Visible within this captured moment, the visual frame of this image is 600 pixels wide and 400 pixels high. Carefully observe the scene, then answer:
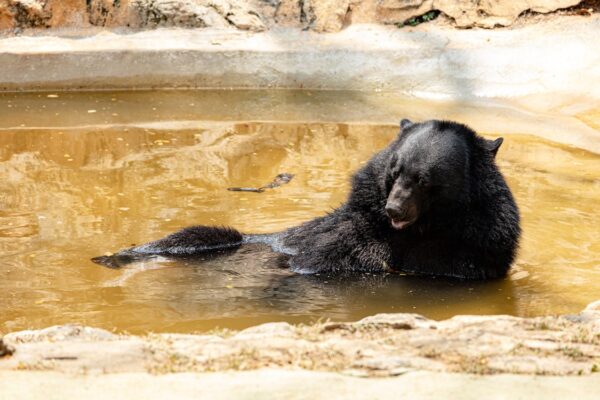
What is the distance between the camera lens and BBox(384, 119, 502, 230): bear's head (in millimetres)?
6707

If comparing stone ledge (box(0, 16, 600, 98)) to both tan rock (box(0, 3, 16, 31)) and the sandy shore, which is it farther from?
the sandy shore

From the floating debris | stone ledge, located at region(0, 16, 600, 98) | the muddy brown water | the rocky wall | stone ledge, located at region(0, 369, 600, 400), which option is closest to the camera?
stone ledge, located at region(0, 369, 600, 400)

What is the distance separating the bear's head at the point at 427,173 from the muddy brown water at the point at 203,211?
571 mm

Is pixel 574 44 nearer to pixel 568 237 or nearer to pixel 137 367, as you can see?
pixel 568 237

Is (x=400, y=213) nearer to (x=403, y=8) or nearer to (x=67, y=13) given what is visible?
(x=403, y=8)

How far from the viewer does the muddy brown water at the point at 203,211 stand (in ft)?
20.9

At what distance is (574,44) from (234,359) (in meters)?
10.9

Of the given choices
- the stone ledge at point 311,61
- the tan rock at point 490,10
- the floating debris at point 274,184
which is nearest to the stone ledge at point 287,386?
the floating debris at point 274,184

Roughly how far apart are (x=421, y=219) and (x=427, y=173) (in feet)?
1.21

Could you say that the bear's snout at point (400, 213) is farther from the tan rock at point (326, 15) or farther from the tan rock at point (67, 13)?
the tan rock at point (67, 13)

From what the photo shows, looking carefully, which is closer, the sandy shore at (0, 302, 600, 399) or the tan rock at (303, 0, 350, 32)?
the sandy shore at (0, 302, 600, 399)

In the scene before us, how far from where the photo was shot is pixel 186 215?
8.51 m

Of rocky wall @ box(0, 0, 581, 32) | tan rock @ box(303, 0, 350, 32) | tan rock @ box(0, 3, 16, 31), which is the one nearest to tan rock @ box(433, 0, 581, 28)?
rocky wall @ box(0, 0, 581, 32)

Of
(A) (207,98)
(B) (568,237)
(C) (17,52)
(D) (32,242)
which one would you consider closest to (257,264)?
(D) (32,242)
